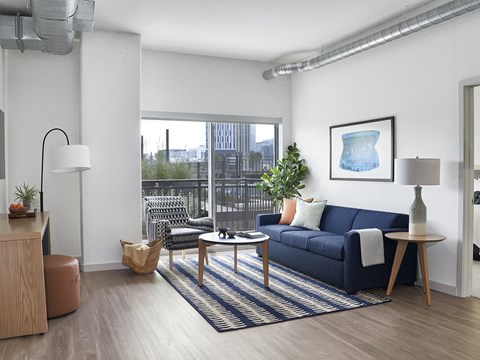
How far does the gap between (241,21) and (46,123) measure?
274 cm

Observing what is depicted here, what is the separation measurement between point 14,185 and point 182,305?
2846 millimetres

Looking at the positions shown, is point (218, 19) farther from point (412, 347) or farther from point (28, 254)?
point (412, 347)

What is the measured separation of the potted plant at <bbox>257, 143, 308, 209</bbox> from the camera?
259 inches

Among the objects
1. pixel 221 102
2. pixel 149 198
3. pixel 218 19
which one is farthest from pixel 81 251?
pixel 218 19

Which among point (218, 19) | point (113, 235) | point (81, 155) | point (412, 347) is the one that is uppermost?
point (218, 19)

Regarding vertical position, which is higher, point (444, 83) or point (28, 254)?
point (444, 83)

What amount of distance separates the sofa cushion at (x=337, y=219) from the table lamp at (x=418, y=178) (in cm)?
105

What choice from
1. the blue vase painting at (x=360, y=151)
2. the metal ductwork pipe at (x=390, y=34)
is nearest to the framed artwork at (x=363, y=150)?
the blue vase painting at (x=360, y=151)

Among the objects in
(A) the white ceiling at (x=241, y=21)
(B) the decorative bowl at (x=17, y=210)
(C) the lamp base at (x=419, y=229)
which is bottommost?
(C) the lamp base at (x=419, y=229)

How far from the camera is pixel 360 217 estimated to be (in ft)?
16.9

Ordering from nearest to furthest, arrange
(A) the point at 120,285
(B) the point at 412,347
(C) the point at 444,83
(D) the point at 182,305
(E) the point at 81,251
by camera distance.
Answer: (B) the point at 412,347 → (D) the point at 182,305 → (C) the point at 444,83 → (A) the point at 120,285 → (E) the point at 81,251

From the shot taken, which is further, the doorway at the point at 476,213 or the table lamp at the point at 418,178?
the doorway at the point at 476,213

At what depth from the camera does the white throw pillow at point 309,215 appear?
18.4 feet

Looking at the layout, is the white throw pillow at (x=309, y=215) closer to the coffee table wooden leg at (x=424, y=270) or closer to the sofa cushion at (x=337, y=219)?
the sofa cushion at (x=337, y=219)
